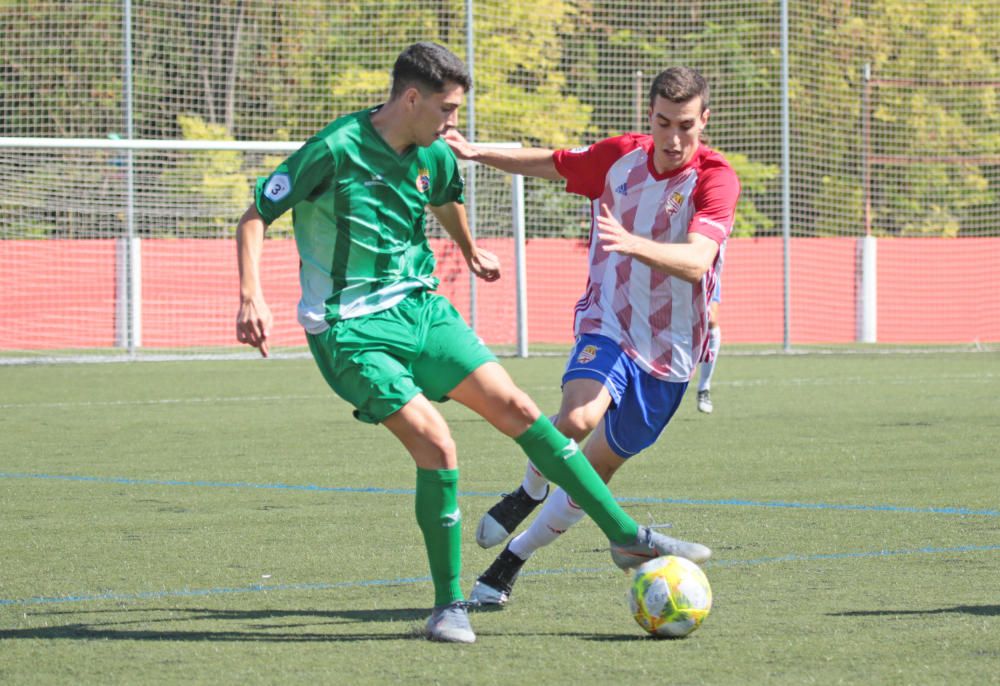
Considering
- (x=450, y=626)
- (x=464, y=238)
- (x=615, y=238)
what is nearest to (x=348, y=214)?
(x=464, y=238)

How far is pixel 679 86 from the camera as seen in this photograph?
18.0 ft

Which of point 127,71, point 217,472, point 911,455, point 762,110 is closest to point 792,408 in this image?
point 911,455

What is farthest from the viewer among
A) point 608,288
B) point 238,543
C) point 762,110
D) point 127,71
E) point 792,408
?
point 762,110

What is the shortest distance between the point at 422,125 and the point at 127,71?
54.1 ft

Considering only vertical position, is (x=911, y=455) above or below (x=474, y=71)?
below

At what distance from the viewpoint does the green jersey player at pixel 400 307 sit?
4801 millimetres

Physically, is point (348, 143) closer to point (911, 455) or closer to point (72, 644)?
point (72, 644)

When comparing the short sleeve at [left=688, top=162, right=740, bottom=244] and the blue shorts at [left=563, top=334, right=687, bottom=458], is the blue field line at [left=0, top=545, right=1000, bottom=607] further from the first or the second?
the short sleeve at [left=688, top=162, right=740, bottom=244]

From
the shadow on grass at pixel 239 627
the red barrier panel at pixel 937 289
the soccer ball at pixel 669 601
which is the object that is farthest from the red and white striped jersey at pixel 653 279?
the red barrier panel at pixel 937 289

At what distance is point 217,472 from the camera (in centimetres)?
905

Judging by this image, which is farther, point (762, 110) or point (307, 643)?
point (762, 110)

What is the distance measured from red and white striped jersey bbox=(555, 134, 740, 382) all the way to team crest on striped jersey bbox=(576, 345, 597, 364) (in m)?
0.09

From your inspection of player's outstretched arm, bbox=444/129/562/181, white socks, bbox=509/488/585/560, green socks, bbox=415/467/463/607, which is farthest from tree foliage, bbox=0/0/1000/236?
green socks, bbox=415/467/463/607

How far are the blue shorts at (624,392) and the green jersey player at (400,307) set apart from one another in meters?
0.70
